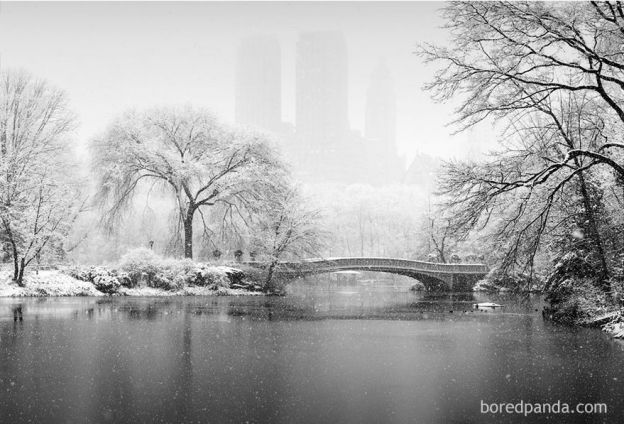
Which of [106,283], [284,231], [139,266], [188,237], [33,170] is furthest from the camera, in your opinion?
[284,231]

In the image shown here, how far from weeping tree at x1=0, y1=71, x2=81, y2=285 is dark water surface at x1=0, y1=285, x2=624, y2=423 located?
14101 mm

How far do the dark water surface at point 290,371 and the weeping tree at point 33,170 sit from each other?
14101 mm

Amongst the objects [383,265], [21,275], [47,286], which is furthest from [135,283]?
[383,265]

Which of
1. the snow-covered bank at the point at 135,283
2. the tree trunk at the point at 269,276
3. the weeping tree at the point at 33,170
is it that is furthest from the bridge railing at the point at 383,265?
the weeping tree at the point at 33,170

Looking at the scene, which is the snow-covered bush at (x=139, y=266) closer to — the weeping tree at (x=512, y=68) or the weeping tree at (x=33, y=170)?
the weeping tree at (x=33, y=170)

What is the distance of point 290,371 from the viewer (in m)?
10.7

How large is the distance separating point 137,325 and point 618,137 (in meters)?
16.4

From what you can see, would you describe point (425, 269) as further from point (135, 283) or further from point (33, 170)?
point (33, 170)

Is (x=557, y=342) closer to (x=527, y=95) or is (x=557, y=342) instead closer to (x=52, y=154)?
(x=527, y=95)

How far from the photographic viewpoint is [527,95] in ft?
43.1

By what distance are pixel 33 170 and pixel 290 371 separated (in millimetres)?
27357

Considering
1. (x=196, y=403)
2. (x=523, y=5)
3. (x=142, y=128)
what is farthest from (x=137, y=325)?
(x=142, y=128)

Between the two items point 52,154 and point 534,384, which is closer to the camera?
point 534,384

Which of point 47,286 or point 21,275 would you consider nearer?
point 21,275
